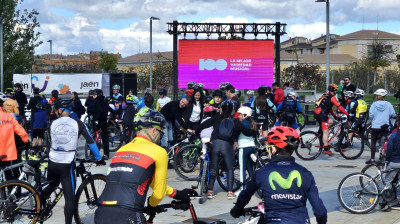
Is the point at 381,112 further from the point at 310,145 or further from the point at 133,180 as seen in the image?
the point at 133,180

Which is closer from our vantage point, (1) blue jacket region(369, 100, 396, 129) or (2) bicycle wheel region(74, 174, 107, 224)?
(2) bicycle wheel region(74, 174, 107, 224)

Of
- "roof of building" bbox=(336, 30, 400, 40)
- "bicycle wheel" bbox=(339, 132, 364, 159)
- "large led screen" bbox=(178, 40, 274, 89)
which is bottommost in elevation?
"bicycle wheel" bbox=(339, 132, 364, 159)

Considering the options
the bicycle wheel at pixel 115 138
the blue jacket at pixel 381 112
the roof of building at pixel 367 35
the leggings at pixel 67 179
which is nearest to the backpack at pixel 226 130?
the leggings at pixel 67 179

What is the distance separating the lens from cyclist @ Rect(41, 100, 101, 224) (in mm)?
7754

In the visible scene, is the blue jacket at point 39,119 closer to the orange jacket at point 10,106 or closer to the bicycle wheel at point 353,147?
the orange jacket at point 10,106

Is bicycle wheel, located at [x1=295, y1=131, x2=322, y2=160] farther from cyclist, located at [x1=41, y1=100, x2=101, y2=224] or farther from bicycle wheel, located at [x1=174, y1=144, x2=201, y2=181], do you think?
cyclist, located at [x1=41, y1=100, x2=101, y2=224]

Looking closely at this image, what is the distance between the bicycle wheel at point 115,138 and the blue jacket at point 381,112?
22.9 ft

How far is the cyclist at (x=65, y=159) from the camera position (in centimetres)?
775

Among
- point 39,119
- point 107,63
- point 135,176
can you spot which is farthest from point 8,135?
point 107,63

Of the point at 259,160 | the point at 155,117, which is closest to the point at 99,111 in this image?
the point at 259,160

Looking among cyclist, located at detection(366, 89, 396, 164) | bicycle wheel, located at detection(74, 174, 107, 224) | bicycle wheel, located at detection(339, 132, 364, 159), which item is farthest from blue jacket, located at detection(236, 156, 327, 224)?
bicycle wheel, located at detection(339, 132, 364, 159)

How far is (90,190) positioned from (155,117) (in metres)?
3.62

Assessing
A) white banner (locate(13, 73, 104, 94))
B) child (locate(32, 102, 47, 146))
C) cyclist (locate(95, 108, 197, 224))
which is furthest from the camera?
white banner (locate(13, 73, 104, 94))

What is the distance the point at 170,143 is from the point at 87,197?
636cm
